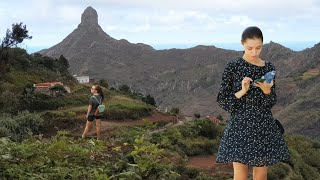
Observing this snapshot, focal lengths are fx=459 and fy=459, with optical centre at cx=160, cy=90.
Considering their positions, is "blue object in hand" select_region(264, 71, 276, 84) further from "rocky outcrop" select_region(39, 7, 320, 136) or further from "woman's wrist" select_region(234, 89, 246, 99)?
"rocky outcrop" select_region(39, 7, 320, 136)

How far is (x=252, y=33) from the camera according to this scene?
386 cm

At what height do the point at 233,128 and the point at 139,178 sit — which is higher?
the point at 233,128

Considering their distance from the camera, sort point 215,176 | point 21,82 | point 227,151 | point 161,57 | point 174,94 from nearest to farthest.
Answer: point 227,151
point 215,176
point 21,82
point 174,94
point 161,57

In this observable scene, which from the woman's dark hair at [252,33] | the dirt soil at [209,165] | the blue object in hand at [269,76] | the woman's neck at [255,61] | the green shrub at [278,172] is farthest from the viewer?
the green shrub at [278,172]

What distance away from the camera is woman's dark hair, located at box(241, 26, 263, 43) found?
385cm

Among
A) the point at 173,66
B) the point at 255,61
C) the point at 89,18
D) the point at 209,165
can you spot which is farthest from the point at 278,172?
the point at 89,18

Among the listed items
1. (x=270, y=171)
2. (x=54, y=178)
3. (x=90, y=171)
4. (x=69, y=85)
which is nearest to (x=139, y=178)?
(x=90, y=171)

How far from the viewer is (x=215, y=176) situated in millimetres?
12211

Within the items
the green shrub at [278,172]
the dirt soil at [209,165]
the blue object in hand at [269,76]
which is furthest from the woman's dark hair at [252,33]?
the green shrub at [278,172]

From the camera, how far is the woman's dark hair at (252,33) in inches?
152

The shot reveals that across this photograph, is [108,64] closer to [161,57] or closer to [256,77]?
[161,57]

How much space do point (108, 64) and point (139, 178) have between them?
109 metres

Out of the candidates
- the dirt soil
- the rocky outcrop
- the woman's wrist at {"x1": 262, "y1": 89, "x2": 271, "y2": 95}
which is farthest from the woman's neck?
the rocky outcrop

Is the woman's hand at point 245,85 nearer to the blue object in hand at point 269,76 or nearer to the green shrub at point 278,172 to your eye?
the blue object in hand at point 269,76
